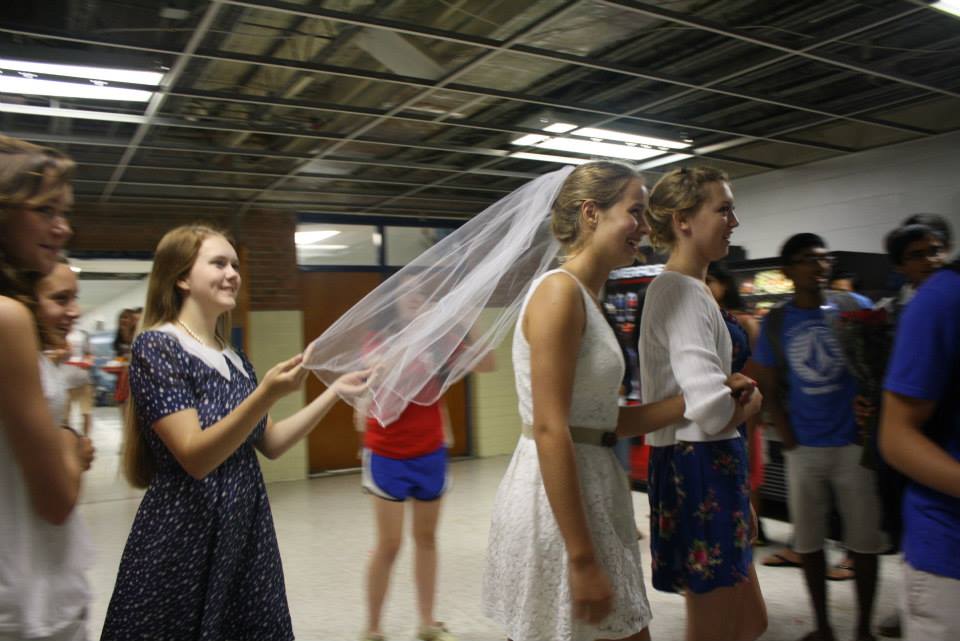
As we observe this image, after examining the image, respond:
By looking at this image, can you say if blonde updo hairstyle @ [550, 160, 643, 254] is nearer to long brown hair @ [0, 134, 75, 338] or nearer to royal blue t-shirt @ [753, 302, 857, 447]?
long brown hair @ [0, 134, 75, 338]

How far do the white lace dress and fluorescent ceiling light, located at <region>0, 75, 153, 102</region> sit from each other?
3.78 metres

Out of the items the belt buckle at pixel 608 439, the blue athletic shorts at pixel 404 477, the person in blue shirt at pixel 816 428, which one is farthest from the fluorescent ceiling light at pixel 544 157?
the belt buckle at pixel 608 439

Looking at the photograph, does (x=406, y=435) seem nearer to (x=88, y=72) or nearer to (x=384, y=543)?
(x=384, y=543)

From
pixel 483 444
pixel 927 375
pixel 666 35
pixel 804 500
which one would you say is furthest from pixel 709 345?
pixel 483 444

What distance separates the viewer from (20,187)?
1114 mm

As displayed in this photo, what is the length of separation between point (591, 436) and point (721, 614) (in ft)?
1.86

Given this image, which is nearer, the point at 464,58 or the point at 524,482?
the point at 524,482

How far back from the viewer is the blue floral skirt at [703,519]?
5.27 ft

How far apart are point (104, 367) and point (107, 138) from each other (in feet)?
12.5

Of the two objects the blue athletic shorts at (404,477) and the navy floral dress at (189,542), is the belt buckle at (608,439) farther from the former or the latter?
the blue athletic shorts at (404,477)

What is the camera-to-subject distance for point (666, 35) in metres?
4.14

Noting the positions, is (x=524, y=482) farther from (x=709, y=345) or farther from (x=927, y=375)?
(x=927, y=375)

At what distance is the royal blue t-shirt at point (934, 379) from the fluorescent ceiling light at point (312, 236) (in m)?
7.24

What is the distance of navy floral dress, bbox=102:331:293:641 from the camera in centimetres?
148
